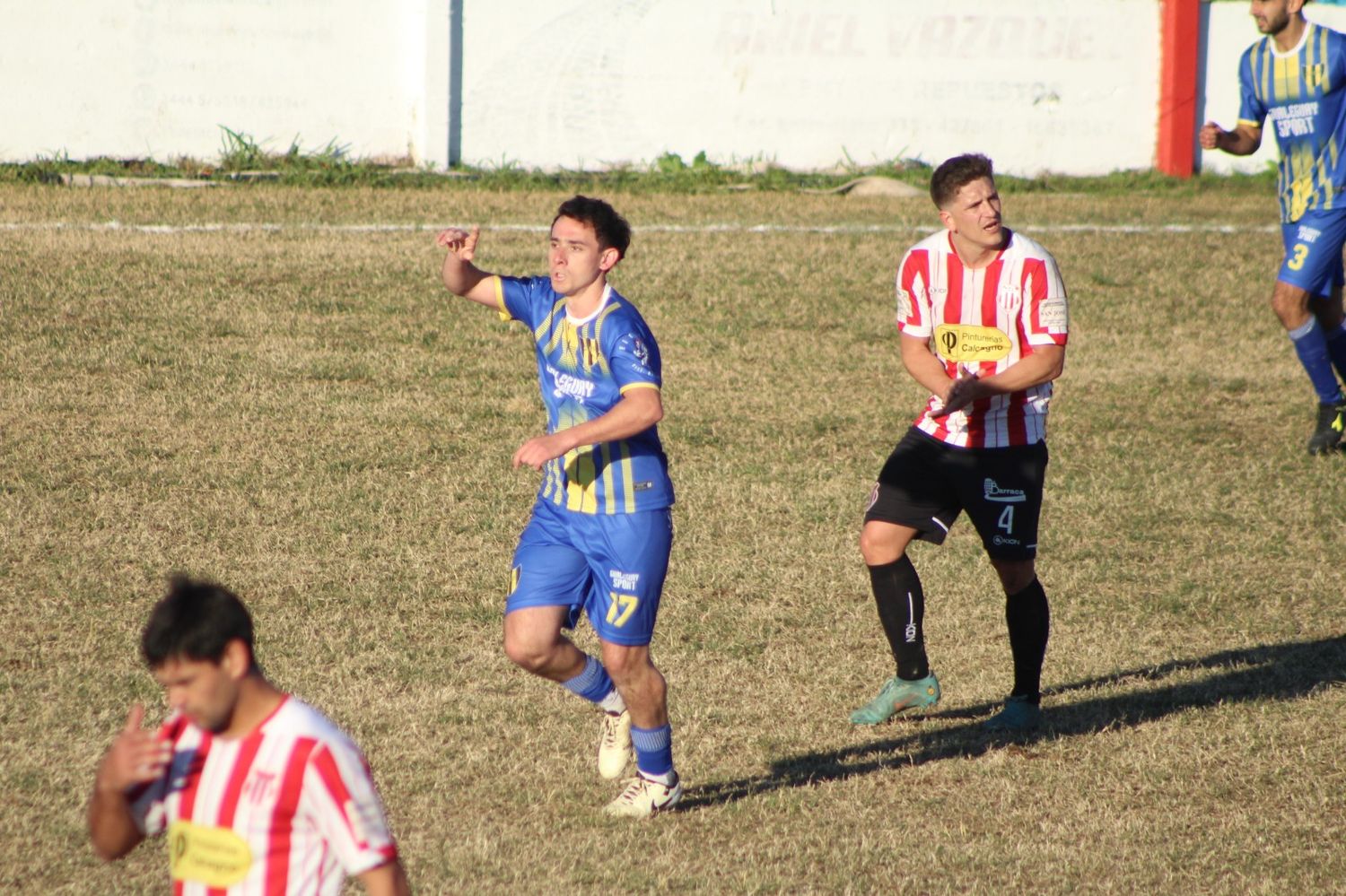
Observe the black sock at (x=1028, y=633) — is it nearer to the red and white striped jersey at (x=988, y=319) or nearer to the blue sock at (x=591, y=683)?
the red and white striped jersey at (x=988, y=319)

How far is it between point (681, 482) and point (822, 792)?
4.30 m

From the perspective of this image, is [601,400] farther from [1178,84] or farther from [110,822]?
[1178,84]

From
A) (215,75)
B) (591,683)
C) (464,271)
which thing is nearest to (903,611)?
(591,683)

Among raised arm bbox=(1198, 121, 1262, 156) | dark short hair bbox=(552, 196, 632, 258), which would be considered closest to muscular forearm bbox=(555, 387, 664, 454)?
dark short hair bbox=(552, 196, 632, 258)

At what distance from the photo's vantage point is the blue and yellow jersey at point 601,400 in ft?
16.7

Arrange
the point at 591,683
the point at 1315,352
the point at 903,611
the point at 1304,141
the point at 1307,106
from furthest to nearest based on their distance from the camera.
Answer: the point at 1315,352 → the point at 1304,141 → the point at 1307,106 → the point at 903,611 → the point at 591,683

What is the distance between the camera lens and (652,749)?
209 inches

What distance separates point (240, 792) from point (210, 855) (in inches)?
5.8

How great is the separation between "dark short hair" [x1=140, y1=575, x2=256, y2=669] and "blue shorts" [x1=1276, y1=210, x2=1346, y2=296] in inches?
332

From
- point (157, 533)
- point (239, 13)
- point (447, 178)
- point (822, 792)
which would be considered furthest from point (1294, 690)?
point (239, 13)

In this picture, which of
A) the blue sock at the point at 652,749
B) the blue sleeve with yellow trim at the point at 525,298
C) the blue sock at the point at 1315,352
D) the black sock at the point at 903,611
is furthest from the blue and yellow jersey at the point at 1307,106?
the blue sock at the point at 652,749

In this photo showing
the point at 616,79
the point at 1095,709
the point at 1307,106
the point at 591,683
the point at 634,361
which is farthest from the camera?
the point at 616,79

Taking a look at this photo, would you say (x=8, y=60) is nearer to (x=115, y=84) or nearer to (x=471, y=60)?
(x=115, y=84)

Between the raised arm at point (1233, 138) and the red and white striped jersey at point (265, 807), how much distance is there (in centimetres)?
697
